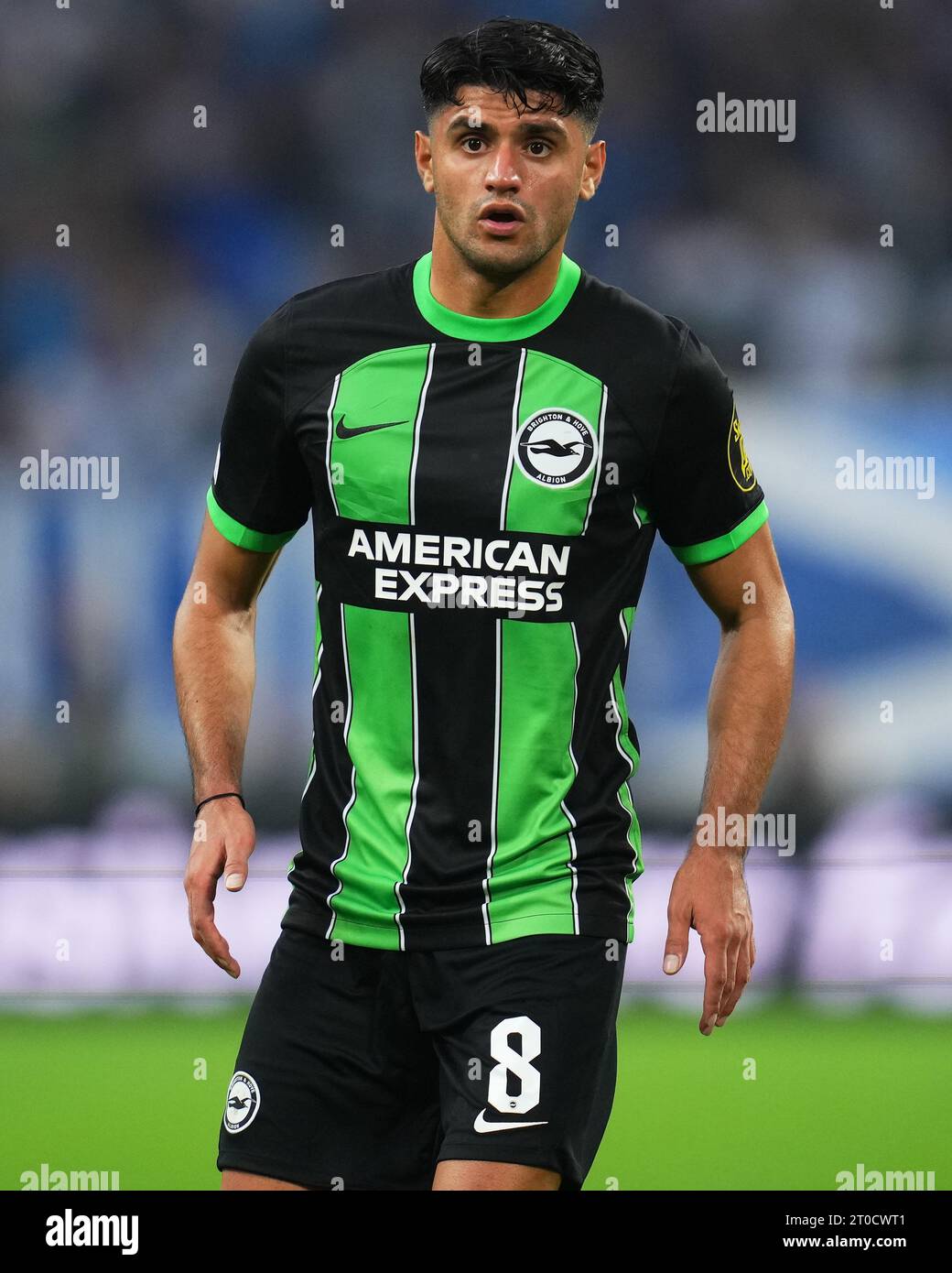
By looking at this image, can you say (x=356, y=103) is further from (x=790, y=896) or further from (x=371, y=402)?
(x=371, y=402)

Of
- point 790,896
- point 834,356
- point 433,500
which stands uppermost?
point 834,356

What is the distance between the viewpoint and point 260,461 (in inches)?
99.8

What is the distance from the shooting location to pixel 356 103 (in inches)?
222

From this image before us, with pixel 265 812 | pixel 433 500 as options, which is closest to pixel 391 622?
pixel 433 500

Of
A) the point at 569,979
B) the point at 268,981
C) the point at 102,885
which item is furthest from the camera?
the point at 102,885

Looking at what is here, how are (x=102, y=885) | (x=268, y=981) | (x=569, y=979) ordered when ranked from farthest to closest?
1. (x=102, y=885)
2. (x=268, y=981)
3. (x=569, y=979)

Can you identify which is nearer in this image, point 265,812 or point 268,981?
point 268,981

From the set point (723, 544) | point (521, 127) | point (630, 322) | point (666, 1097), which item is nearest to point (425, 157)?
point (521, 127)

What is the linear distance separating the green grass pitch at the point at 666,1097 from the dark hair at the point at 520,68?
258 cm

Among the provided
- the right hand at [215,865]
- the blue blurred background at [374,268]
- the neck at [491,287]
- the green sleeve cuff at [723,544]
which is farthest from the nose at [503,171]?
the blue blurred background at [374,268]

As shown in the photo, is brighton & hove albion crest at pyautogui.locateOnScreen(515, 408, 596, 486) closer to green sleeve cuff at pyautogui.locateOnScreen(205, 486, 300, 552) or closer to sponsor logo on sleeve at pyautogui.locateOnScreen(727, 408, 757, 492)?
sponsor logo on sleeve at pyautogui.locateOnScreen(727, 408, 757, 492)

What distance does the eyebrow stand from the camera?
95.0 inches

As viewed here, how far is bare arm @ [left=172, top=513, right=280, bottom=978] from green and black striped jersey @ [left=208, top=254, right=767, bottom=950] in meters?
0.15

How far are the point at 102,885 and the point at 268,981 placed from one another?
318 centimetres
